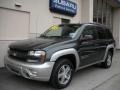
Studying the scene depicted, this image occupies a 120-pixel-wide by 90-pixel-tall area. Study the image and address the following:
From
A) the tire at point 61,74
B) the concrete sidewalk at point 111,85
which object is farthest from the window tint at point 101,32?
the tire at point 61,74

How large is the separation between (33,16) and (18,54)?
4.37 meters

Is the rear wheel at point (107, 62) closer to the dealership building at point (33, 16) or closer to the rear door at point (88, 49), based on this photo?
the rear door at point (88, 49)

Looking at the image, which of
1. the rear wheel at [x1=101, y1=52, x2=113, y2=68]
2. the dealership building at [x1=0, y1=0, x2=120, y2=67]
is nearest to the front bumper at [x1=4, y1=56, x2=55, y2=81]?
the dealership building at [x1=0, y1=0, x2=120, y2=67]

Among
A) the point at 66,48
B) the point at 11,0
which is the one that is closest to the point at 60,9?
the point at 11,0

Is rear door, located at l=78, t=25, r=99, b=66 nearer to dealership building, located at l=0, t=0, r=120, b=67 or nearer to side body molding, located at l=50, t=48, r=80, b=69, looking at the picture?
side body molding, located at l=50, t=48, r=80, b=69

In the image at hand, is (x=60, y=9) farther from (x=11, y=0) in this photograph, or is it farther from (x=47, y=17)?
(x=11, y=0)

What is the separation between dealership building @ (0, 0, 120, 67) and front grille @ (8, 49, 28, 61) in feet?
7.37

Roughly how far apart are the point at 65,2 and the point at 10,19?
426 centimetres

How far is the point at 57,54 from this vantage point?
5152 millimetres

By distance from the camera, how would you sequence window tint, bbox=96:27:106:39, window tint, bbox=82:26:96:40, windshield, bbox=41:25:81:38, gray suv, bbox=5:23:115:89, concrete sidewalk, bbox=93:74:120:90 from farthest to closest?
window tint, bbox=96:27:106:39 < window tint, bbox=82:26:96:40 < windshield, bbox=41:25:81:38 < concrete sidewalk, bbox=93:74:120:90 < gray suv, bbox=5:23:115:89

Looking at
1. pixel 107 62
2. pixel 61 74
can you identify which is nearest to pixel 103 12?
pixel 107 62

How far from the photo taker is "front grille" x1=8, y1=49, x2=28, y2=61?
517 cm

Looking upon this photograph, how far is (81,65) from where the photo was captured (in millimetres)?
6188

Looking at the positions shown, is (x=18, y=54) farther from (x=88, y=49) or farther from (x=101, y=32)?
(x=101, y=32)
